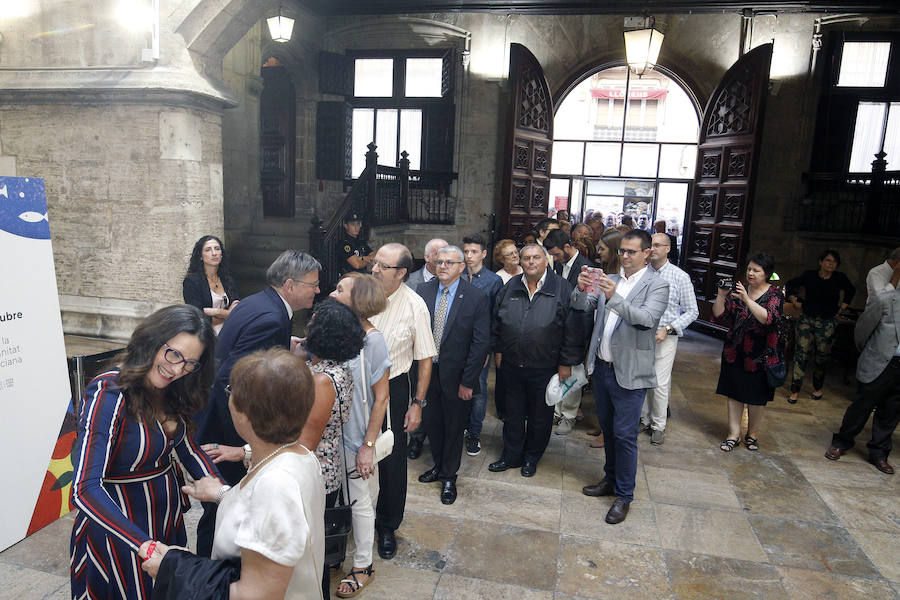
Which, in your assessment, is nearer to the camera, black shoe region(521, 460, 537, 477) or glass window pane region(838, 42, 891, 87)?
black shoe region(521, 460, 537, 477)

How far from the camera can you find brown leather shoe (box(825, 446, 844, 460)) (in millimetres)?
4879

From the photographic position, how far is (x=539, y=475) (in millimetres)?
4410

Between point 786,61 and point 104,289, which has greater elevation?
point 786,61

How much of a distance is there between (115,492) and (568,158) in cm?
1324

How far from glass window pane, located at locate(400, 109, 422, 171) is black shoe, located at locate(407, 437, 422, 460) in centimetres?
717

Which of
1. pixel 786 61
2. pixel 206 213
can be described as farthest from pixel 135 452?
pixel 786 61

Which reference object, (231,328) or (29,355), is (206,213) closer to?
(29,355)

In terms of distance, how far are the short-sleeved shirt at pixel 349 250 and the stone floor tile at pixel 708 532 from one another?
4.11 metres

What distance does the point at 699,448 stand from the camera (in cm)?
504

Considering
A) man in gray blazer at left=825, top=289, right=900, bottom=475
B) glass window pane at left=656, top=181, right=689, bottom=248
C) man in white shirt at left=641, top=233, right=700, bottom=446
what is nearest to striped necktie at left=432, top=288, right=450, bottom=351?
man in white shirt at left=641, top=233, right=700, bottom=446

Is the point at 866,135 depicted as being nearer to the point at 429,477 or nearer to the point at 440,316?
the point at 440,316

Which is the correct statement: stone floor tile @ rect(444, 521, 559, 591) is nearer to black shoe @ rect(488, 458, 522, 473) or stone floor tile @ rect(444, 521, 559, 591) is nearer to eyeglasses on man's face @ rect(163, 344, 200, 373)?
black shoe @ rect(488, 458, 522, 473)

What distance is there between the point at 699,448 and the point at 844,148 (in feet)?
22.4

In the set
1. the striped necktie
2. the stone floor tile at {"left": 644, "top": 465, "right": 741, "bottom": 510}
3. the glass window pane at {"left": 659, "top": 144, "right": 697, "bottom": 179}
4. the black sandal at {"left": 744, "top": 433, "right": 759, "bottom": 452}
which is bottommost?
the stone floor tile at {"left": 644, "top": 465, "right": 741, "bottom": 510}
